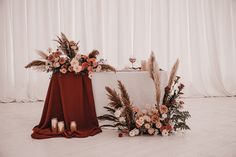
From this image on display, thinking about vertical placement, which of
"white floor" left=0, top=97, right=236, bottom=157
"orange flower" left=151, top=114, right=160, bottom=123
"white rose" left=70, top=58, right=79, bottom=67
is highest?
"white rose" left=70, top=58, right=79, bottom=67

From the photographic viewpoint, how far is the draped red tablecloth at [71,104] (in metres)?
3.77

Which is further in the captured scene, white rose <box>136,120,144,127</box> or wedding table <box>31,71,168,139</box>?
wedding table <box>31,71,168,139</box>

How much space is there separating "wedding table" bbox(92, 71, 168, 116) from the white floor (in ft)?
1.47

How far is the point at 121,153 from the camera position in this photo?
115 inches

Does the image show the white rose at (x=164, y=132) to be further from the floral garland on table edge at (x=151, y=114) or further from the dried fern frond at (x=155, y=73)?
the dried fern frond at (x=155, y=73)

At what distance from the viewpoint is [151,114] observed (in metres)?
3.59

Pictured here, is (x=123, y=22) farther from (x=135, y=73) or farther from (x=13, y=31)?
(x=135, y=73)

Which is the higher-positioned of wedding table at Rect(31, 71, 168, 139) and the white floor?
wedding table at Rect(31, 71, 168, 139)

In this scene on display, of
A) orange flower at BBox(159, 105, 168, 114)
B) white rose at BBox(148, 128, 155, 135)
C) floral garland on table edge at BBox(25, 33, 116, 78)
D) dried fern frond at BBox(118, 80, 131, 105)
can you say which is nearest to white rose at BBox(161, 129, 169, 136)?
white rose at BBox(148, 128, 155, 135)

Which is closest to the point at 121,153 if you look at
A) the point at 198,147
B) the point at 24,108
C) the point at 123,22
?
the point at 198,147

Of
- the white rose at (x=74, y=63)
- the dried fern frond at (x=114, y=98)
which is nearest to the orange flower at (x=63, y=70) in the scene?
the white rose at (x=74, y=63)

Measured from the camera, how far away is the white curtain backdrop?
6.65 m

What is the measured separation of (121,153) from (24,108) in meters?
3.34

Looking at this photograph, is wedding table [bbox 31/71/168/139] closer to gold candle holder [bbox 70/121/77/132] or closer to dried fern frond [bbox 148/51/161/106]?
gold candle holder [bbox 70/121/77/132]
